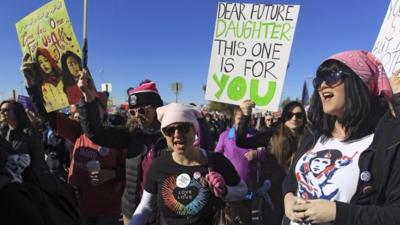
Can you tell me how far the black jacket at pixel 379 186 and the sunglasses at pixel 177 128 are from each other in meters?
1.19

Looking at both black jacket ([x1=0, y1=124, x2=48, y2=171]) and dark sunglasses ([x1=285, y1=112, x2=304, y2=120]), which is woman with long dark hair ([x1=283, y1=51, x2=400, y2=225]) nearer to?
dark sunglasses ([x1=285, y1=112, x2=304, y2=120])

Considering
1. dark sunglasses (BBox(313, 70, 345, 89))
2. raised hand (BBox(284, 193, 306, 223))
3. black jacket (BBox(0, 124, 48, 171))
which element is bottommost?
black jacket (BBox(0, 124, 48, 171))

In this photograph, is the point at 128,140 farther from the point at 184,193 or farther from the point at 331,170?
the point at 331,170

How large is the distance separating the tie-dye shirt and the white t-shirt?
658mm

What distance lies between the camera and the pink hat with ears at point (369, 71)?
2004mm

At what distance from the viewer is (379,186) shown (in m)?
1.79

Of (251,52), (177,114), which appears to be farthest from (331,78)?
(251,52)

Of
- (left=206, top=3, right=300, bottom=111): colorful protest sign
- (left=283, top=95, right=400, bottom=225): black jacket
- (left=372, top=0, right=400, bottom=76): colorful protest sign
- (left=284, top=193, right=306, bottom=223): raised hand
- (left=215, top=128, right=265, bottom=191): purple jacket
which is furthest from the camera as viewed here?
(left=215, top=128, right=265, bottom=191): purple jacket

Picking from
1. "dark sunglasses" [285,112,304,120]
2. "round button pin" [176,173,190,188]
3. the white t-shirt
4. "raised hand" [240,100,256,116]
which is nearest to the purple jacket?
"dark sunglasses" [285,112,304,120]

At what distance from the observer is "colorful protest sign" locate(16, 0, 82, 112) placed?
14.3ft

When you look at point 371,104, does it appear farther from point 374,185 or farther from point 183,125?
point 183,125

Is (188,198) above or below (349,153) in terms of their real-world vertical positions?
below

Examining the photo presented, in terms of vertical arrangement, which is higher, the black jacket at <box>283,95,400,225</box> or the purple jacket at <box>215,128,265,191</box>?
the black jacket at <box>283,95,400,225</box>

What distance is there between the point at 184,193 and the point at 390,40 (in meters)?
2.03
